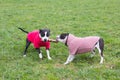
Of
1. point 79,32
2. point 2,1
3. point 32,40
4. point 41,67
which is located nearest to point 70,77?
point 41,67

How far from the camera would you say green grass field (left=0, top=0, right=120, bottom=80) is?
627 centimetres

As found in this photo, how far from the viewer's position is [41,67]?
21.9ft

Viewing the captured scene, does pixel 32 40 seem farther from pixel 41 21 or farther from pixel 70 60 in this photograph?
pixel 41 21

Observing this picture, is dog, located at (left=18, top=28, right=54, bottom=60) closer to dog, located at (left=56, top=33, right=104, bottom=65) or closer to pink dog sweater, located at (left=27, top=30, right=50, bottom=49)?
pink dog sweater, located at (left=27, top=30, right=50, bottom=49)

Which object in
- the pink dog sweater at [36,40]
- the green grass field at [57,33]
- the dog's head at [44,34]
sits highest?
the dog's head at [44,34]

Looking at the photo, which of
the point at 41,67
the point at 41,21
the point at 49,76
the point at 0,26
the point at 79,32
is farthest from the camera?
the point at 41,21

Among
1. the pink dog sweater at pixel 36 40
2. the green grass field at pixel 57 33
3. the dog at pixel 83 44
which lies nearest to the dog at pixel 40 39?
the pink dog sweater at pixel 36 40

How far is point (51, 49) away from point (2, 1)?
38.0ft

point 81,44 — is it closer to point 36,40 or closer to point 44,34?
point 44,34

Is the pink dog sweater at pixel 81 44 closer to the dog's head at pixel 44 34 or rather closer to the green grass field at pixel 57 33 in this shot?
the green grass field at pixel 57 33

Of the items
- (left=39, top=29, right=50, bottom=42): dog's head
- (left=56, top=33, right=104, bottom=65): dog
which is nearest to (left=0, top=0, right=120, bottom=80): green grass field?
(left=56, top=33, right=104, bottom=65): dog

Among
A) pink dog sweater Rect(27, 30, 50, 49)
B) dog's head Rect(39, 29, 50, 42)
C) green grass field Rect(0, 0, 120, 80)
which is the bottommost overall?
green grass field Rect(0, 0, 120, 80)

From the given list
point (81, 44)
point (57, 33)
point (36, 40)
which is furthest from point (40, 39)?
point (57, 33)

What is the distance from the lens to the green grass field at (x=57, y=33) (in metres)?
6.27
